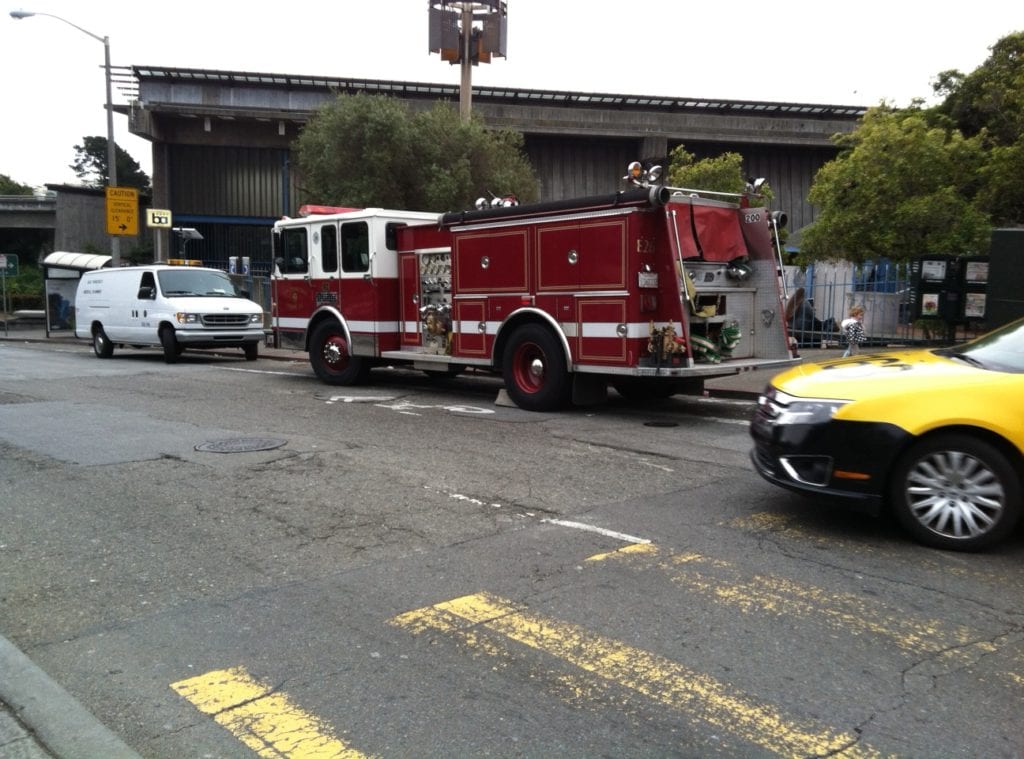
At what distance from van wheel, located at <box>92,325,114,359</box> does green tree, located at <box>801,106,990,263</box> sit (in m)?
17.2

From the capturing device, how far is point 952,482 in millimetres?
5121

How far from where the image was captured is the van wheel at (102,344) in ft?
69.0

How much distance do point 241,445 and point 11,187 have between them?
102 metres

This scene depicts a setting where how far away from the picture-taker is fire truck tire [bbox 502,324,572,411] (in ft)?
35.3

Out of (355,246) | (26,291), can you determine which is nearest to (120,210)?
(355,246)

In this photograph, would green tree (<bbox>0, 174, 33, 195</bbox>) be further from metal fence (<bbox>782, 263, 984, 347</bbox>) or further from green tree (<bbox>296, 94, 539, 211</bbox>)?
metal fence (<bbox>782, 263, 984, 347</bbox>)

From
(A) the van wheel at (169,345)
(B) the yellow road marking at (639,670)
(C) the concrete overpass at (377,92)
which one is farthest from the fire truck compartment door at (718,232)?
(C) the concrete overpass at (377,92)

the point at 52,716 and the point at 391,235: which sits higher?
the point at 391,235

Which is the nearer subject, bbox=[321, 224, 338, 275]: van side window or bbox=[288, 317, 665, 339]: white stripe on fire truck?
bbox=[288, 317, 665, 339]: white stripe on fire truck

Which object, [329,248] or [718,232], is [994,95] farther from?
[329,248]

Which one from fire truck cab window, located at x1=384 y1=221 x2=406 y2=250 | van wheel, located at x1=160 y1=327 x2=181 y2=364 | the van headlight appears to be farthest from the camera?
van wheel, located at x1=160 y1=327 x2=181 y2=364

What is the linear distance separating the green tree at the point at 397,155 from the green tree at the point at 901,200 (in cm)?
1047

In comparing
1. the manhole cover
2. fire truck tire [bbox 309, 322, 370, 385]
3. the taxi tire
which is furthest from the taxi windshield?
fire truck tire [bbox 309, 322, 370, 385]

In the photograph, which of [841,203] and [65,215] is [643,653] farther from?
[65,215]
